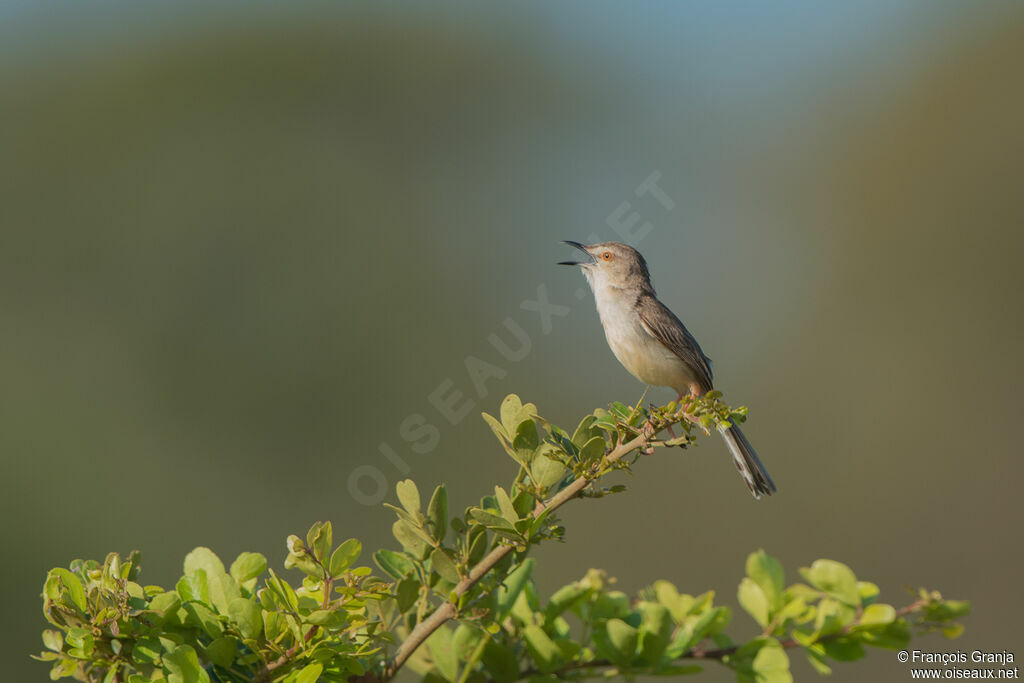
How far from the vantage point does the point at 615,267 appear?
282 inches

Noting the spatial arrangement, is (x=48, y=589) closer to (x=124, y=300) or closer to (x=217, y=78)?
(x=124, y=300)

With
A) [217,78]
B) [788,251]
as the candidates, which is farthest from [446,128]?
[788,251]

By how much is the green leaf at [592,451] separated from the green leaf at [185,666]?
0.93 metres

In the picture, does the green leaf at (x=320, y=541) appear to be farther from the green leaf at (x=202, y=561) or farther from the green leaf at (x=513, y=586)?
the green leaf at (x=513, y=586)

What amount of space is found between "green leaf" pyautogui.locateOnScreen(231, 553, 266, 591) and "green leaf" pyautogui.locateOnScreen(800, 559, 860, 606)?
51.0 inches

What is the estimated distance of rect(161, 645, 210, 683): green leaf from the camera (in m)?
1.95

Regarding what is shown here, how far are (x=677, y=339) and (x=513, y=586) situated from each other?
4351 mm

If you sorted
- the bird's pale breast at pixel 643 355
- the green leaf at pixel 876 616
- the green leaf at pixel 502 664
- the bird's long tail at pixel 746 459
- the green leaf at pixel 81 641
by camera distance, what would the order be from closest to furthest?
the green leaf at pixel 876 616 < the green leaf at pixel 81 641 < the green leaf at pixel 502 664 < the bird's long tail at pixel 746 459 < the bird's pale breast at pixel 643 355

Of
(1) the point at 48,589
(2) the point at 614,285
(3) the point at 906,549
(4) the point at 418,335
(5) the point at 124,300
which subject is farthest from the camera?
(4) the point at 418,335

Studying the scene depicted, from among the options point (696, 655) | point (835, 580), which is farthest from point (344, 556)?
point (835, 580)

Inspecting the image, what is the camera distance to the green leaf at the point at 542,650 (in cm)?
203

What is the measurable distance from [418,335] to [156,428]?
539cm

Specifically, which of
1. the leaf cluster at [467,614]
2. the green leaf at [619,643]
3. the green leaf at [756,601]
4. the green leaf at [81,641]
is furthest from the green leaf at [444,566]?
the green leaf at [81,641]

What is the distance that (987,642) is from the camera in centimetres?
1212
